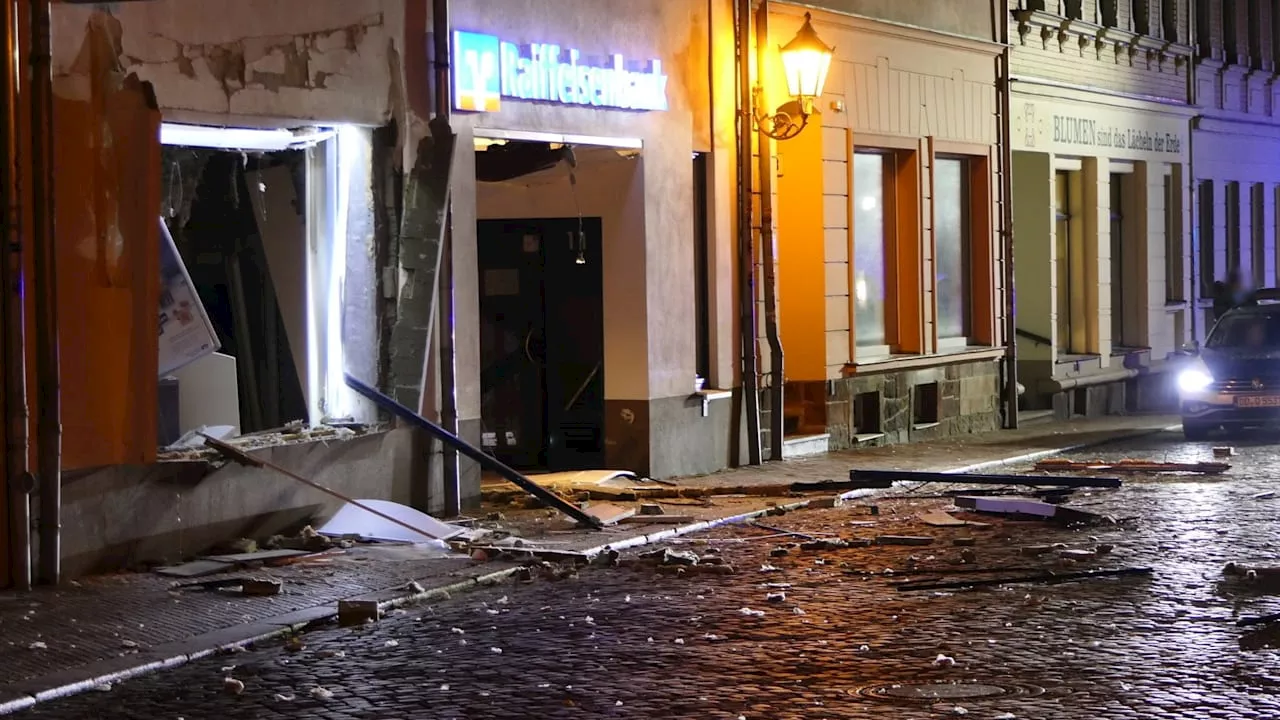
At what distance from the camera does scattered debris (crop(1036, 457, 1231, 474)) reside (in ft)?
57.5

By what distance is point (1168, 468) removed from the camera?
17.7m

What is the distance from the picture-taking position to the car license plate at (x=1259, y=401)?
68.9ft

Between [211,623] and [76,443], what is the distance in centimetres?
212

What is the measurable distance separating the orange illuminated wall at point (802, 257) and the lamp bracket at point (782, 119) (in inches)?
35.1

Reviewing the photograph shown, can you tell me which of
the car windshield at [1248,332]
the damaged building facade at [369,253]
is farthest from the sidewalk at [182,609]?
the car windshield at [1248,332]

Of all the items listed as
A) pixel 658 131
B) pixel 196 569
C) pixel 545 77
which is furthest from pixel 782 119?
pixel 196 569

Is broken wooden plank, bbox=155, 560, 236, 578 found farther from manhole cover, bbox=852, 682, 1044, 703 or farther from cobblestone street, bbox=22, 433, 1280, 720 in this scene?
manhole cover, bbox=852, 682, 1044, 703

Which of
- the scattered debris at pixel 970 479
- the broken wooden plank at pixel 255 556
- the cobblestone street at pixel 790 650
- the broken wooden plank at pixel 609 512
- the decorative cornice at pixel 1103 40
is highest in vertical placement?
the decorative cornice at pixel 1103 40

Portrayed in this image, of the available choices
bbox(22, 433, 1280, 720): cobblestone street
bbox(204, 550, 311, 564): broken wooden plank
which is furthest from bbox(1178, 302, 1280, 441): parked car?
bbox(204, 550, 311, 564): broken wooden plank

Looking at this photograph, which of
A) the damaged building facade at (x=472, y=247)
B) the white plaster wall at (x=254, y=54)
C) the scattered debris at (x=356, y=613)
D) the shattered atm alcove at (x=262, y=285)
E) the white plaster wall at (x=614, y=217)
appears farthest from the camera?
the white plaster wall at (x=614, y=217)

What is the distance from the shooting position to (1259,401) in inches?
830

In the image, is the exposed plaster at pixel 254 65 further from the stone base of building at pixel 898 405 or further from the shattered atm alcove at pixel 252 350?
the stone base of building at pixel 898 405

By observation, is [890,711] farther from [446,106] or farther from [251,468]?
[446,106]

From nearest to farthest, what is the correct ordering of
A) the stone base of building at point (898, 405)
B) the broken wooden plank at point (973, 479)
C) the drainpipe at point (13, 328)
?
A: 1. the drainpipe at point (13, 328)
2. the broken wooden plank at point (973, 479)
3. the stone base of building at point (898, 405)
